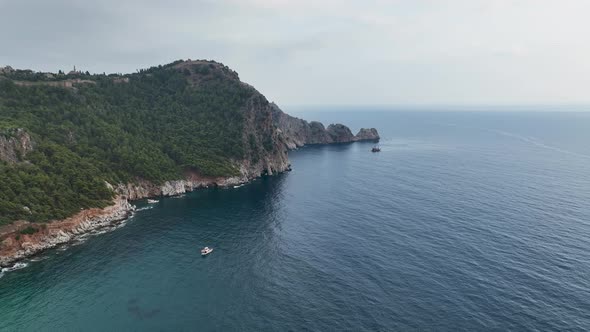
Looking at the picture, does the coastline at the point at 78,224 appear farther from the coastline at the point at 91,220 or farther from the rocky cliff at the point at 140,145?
the rocky cliff at the point at 140,145

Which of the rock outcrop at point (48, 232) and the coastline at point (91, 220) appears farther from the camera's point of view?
the coastline at point (91, 220)

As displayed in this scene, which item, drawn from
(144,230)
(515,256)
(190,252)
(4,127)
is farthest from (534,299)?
(4,127)

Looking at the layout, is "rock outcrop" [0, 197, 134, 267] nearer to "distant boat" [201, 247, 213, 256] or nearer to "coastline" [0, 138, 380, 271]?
"coastline" [0, 138, 380, 271]

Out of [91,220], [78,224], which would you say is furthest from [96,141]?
[78,224]

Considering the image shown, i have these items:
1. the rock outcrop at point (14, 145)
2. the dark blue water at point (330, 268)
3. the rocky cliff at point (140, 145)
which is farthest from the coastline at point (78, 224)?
the rock outcrop at point (14, 145)

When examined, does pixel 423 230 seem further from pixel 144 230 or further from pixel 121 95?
pixel 121 95

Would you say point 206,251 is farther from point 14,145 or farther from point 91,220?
point 14,145

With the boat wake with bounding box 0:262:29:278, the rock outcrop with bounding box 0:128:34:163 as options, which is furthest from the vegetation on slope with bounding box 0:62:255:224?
Result: the boat wake with bounding box 0:262:29:278
